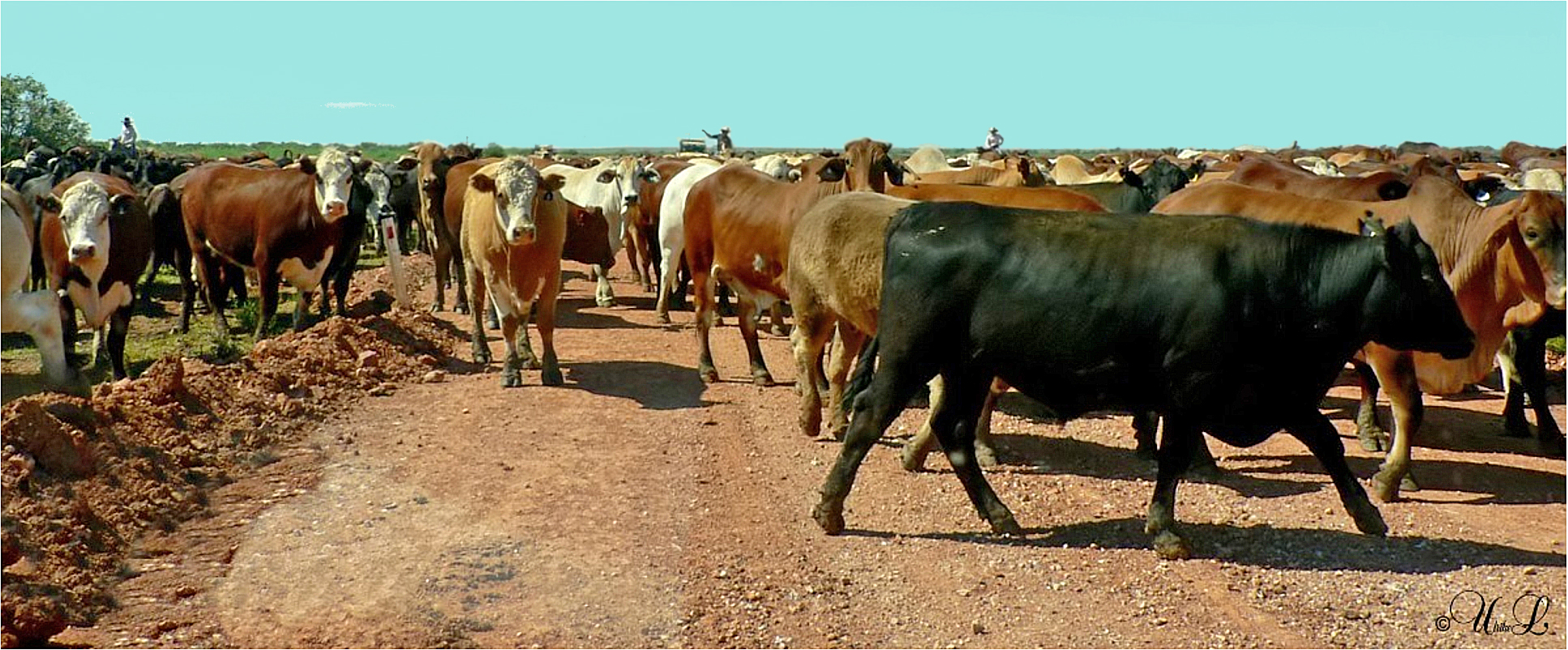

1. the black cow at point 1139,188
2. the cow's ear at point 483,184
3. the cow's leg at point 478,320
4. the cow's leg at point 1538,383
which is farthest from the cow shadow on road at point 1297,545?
the black cow at point 1139,188

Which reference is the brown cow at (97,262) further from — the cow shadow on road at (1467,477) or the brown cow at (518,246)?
the cow shadow on road at (1467,477)

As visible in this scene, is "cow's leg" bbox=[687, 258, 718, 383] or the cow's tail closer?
the cow's tail

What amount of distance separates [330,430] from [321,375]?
166 centimetres

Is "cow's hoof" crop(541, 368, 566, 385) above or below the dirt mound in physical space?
below

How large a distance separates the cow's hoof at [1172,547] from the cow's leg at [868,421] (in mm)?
1343

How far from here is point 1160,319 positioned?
24.9ft

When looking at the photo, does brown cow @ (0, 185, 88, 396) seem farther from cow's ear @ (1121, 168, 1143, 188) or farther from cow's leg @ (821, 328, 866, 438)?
cow's ear @ (1121, 168, 1143, 188)

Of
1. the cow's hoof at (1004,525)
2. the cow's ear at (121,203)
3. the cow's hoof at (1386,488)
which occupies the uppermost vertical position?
the cow's ear at (121,203)

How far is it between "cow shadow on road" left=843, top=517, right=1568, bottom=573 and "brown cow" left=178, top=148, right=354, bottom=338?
9.27m

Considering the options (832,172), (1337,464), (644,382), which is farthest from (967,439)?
(644,382)

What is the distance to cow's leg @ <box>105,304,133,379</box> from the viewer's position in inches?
542

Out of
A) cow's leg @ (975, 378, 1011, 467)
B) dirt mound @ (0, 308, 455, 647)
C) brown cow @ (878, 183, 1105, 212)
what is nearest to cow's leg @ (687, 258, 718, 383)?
brown cow @ (878, 183, 1105, 212)

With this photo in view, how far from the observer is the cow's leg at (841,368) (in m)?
10.1

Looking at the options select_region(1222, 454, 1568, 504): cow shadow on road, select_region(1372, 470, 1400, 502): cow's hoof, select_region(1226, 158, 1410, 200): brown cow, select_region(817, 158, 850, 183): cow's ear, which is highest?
select_region(817, 158, 850, 183): cow's ear
